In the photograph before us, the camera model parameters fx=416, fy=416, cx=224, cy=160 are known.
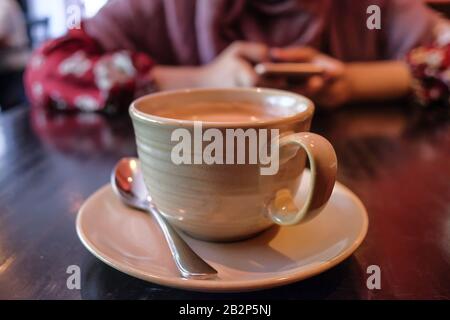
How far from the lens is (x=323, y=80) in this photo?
0.73 meters

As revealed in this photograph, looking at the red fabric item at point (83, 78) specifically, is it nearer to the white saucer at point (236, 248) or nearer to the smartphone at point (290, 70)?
the smartphone at point (290, 70)

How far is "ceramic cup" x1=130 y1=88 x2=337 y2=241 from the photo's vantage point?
227 millimetres

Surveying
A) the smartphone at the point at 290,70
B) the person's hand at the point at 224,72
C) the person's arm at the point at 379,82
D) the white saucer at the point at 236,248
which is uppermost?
the white saucer at the point at 236,248

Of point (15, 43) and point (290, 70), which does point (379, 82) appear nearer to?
point (290, 70)

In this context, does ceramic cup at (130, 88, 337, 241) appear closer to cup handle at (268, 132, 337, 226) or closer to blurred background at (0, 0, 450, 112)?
cup handle at (268, 132, 337, 226)

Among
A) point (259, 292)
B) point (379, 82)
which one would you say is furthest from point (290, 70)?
point (259, 292)

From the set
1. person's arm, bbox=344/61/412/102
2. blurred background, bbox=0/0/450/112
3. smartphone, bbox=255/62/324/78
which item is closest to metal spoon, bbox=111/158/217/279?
smartphone, bbox=255/62/324/78

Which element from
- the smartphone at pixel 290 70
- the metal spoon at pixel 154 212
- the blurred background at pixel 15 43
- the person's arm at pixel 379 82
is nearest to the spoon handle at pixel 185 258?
the metal spoon at pixel 154 212

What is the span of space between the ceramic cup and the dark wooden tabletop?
0.15 ft

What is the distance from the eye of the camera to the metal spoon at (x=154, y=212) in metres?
0.23

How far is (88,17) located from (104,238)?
75cm

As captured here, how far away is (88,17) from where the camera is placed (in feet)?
2.93

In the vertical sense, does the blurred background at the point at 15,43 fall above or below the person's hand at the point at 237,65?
below
